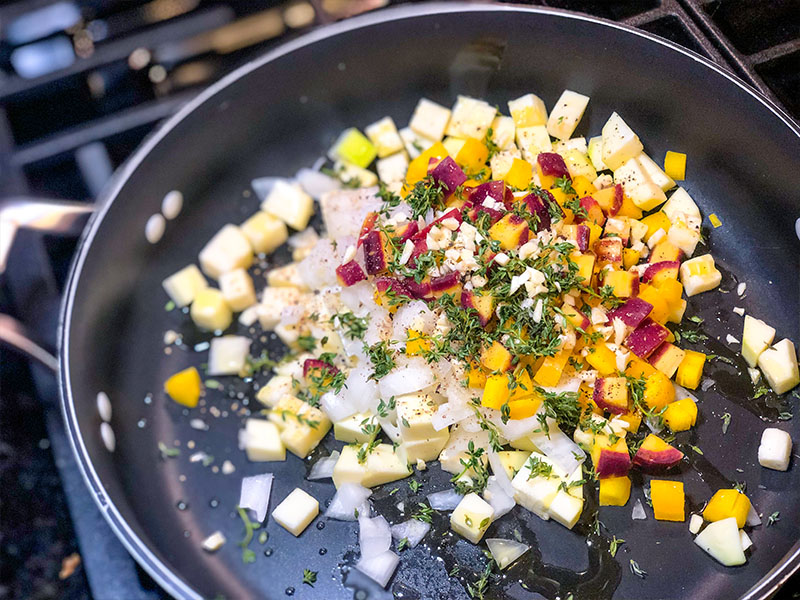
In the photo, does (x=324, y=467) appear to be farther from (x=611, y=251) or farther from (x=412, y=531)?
(x=611, y=251)

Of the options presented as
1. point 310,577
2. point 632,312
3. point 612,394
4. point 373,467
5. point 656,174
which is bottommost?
point 310,577

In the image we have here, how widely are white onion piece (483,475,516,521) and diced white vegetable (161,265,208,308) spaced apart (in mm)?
947

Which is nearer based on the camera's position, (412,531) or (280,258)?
(412,531)

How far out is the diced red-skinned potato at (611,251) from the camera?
5.46ft

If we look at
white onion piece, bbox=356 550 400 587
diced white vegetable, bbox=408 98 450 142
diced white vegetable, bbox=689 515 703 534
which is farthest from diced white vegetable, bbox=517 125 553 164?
white onion piece, bbox=356 550 400 587

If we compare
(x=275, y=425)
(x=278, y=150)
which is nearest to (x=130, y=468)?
(x=275, y=425)

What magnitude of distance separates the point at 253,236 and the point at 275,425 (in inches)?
21.5

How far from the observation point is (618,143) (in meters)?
1.77

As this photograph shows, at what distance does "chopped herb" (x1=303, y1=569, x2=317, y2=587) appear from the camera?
1.66 m

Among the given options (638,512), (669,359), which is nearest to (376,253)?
(669,359)

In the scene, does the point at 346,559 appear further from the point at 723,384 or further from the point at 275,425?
the point at 723,384

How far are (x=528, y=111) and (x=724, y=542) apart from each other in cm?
112

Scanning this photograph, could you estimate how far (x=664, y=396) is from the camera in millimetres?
1593

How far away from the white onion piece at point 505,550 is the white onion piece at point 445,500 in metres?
0.11
